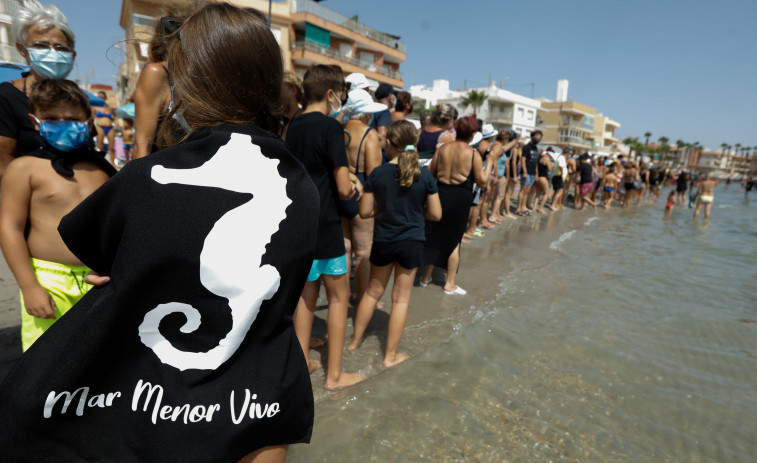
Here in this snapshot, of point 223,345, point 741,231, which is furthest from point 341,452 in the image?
point 741,231

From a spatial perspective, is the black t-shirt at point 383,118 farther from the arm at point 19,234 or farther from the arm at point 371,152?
the arm at point 19,234

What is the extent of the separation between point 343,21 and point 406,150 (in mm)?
33027

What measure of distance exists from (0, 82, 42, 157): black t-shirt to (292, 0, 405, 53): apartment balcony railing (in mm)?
30560

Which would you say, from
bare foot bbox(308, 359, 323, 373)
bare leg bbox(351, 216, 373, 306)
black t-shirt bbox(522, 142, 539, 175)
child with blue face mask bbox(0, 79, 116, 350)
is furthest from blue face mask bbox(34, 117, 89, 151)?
black t-shirt bbox(522, 142, 539, 175)

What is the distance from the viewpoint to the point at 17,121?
2154 millimetres

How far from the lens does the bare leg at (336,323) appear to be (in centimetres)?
282

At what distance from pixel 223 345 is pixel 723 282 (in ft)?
28.3

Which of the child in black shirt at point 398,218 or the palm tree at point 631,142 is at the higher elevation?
the palm tree at point 631,142

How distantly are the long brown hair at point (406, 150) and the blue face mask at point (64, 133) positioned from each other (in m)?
2.05

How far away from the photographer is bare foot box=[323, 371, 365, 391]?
2875 mm

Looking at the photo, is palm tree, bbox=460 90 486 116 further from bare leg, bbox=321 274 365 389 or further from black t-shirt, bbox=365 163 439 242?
bare leg, bbox=321 274 365 389

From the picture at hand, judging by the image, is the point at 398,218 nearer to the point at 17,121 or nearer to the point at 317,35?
the point at 17,121

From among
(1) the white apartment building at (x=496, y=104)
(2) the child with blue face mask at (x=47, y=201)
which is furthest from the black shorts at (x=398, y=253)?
(1) the white apartment building at (x=496, y=104)

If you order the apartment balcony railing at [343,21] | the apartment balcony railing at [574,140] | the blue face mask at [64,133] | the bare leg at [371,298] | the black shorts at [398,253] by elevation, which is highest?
the apartment balcony railing at [343,21]
